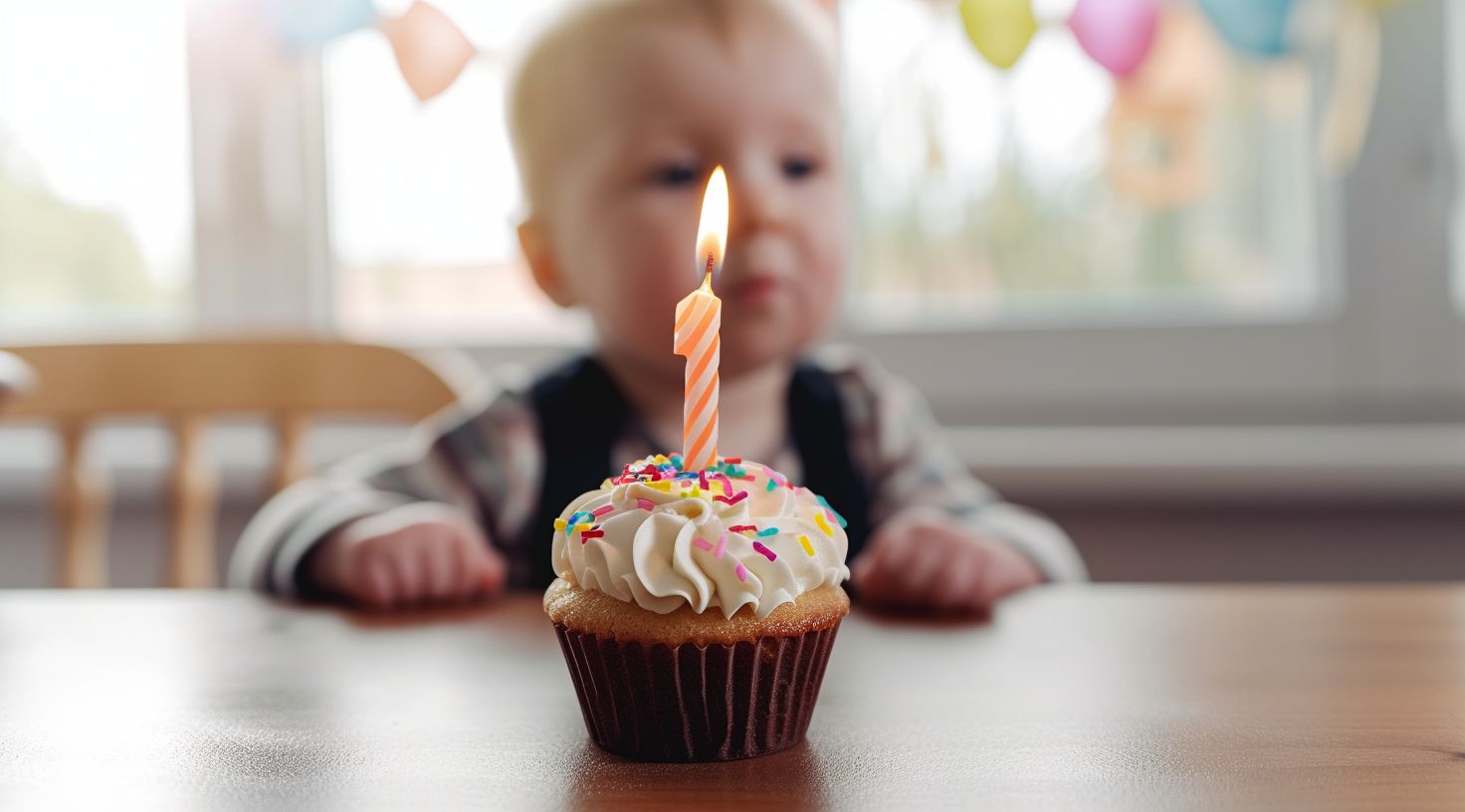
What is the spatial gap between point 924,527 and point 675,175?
14.9 inches

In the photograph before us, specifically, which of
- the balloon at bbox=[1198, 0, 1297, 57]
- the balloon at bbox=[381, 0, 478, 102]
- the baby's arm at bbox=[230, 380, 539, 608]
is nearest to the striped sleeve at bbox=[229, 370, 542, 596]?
the baby's arm at bbox=[230, 380, 539, 608]

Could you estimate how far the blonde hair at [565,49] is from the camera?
1110mm

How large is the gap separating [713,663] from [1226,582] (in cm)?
139

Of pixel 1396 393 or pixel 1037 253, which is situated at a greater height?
pixel 1037 253

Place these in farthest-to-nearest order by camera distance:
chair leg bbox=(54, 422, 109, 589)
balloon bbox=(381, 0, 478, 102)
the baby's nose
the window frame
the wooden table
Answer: the window frame
balloon bbox=(381, 0, 478, 102)
chair leg bbox=(54, 422, 109, 589)
the baby's nose
the wooden table

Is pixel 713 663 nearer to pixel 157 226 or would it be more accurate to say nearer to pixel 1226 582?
pixel 1226 582

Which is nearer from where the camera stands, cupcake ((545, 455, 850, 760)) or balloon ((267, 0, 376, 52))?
cupcake ((545, 455, 850, 760))

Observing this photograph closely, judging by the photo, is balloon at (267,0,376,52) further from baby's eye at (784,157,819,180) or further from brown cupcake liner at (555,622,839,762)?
brown cupcake liner at (555,622,839,762)

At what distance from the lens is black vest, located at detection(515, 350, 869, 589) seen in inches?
48.6

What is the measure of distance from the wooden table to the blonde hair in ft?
1.57

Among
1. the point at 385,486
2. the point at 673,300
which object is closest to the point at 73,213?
the point at 385,486

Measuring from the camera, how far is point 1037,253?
1.97 metres

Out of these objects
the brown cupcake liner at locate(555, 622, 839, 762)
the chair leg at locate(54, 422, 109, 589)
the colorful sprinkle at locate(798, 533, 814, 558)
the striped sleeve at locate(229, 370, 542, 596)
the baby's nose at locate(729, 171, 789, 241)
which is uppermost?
the baby's nose at locate(729, 171, 789, 241)

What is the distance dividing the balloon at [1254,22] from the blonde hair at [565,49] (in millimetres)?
731
